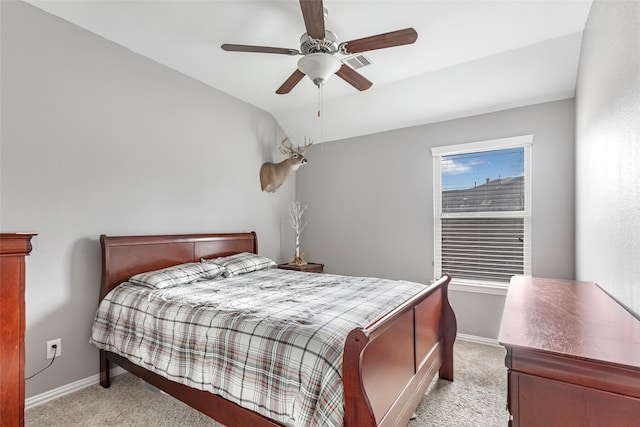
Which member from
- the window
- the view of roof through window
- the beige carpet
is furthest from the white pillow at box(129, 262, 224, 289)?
the view of roof through window

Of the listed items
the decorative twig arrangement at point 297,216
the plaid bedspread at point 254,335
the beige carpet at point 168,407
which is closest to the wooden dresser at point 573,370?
the plaid bedspread at point 254,335

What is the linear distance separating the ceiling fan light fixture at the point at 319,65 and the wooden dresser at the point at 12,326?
6.13ft

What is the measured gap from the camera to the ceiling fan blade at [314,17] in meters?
1.73

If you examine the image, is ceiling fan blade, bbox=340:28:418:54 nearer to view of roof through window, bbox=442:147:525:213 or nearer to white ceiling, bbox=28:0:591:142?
white ceiling, bbox=28:0:591:142

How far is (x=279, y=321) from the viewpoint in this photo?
1.69m

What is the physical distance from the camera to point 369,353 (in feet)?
4.66

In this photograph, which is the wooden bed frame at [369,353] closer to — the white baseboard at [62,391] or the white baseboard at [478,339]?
the white baseboard at [62,391]

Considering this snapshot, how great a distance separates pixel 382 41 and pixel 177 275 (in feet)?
7.92

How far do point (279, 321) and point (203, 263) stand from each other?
5.48ft

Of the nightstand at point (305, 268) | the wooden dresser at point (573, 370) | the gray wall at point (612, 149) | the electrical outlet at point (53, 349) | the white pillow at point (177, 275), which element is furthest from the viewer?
the nightstand at point (305, 268)

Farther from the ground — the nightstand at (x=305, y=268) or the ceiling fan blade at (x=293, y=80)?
the ceiling fan blade at (x=293, y=80)

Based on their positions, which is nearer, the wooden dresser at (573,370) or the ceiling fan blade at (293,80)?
the wooden dresser at (573,370)

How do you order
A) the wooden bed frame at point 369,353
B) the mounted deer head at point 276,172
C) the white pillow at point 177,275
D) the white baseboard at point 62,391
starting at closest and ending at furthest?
the wooden bed frame at point 369,353
the white baseboard at point 62,391
the white pillow at point 177,275
the mounted deer head at point 276,172

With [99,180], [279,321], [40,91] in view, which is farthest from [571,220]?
[40,91]
